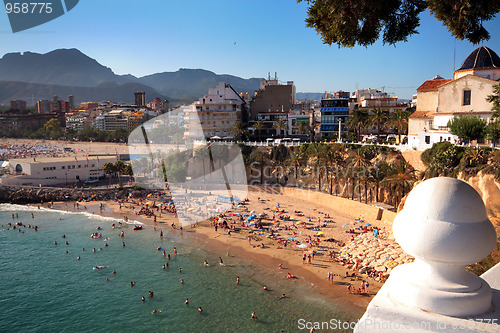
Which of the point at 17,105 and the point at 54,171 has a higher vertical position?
the point at 17,105

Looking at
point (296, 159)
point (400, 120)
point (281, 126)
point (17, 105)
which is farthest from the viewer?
point (17, 105)

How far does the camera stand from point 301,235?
28.1 metres

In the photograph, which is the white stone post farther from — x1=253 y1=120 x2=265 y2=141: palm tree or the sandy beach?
x1=253 y1=120 x2=265 y2=141: palm tree

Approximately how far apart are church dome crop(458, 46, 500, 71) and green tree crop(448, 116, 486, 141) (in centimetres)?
830

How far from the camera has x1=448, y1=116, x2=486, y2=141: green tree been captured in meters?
27.0

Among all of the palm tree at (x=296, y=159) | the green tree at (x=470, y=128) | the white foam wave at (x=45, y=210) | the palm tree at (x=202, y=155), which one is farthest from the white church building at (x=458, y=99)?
the white foam wave at (x=45, y=210)

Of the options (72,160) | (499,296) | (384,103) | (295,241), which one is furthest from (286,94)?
(499,296)

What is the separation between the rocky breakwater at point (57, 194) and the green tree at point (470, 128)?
35199 mm

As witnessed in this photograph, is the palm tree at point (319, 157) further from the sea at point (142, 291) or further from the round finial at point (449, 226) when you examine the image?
the round finial at point (449, 226)

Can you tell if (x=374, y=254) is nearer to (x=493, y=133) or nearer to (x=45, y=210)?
(x=493, y=133)

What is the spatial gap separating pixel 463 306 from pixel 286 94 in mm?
64022

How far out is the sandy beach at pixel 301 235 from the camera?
68.8 feet

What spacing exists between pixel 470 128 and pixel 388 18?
25.1m

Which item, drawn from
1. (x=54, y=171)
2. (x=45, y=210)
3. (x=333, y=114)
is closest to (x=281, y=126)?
(x=333, y=114)
